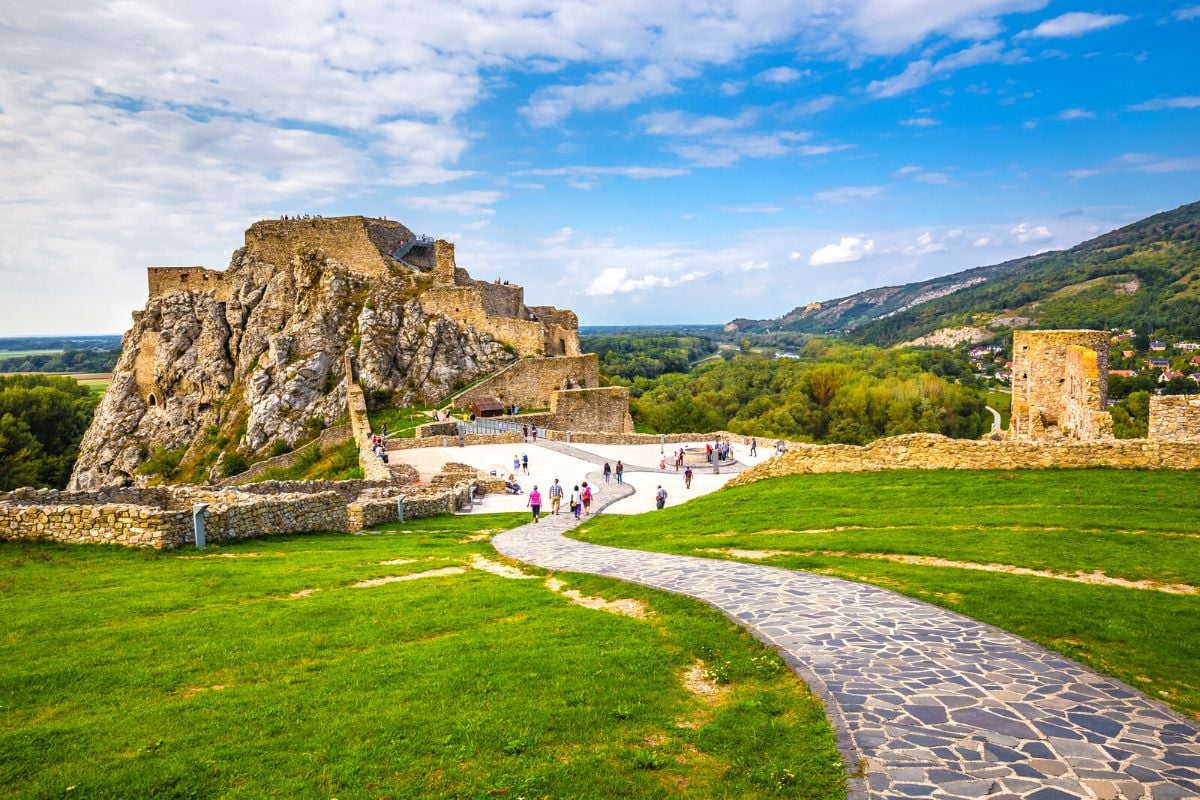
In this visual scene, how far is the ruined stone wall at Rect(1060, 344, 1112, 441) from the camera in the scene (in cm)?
1958

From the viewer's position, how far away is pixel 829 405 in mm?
88312

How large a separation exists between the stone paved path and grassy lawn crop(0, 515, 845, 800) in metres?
0.41

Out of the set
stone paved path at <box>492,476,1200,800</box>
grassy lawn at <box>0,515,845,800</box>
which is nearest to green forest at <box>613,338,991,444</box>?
grassy lawn at <box>0,515,845,800</box>

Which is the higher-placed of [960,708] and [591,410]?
[591,410]

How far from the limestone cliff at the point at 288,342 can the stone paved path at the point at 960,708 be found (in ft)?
125

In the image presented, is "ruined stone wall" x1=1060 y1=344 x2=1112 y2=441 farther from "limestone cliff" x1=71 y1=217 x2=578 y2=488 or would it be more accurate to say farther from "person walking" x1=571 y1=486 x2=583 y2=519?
"limestone cliff" x1=71 y1=217 x2=578 y2=488

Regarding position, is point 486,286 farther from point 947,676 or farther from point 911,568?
point 947,676

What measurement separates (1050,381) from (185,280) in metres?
55.4

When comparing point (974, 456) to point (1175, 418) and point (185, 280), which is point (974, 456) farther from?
point (185, 280)

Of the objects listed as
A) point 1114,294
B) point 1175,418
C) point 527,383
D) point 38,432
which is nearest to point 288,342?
point 527,383

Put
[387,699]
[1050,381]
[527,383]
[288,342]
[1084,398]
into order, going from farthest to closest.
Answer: [288,342]
[527,383]
[1050,381]
[1084,398]
[387,699]

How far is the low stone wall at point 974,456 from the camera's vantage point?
1596 centimetres

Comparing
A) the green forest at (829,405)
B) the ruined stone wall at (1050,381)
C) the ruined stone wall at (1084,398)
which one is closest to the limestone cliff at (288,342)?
the green forest at (829,405)

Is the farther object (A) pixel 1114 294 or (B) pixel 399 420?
(A) pixel 1114 294
